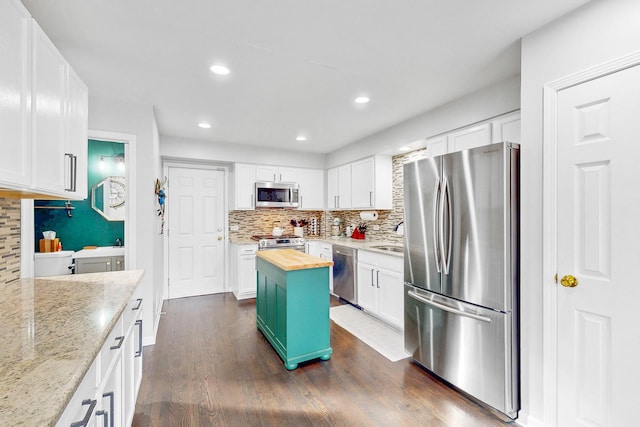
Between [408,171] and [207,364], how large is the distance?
2.51 metres

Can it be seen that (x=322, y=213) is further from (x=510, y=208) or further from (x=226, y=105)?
(x=510, y=208)

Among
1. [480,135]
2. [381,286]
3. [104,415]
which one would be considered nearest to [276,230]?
[381,286]

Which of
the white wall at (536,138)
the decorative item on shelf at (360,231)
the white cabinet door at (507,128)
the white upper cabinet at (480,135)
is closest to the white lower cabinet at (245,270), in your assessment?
the decorative item on shelf at (360,231)

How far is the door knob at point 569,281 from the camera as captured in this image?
1633 millimetres

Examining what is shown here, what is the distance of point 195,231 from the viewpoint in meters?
4.83

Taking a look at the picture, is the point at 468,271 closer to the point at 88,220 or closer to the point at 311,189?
the point at 311,189

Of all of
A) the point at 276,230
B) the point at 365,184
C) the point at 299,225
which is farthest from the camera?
the point at 299,225

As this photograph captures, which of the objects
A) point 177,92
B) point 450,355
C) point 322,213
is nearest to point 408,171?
point 450,355

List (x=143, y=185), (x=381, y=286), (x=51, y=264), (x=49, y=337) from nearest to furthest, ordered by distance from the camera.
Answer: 1. (x=49, y=337)
2. (x=51, y=264)
3. (x=143, y=185)
4. (x=381, y=286)

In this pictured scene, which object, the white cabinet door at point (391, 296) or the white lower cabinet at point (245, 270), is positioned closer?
the white cabinet door at point (391, 296)

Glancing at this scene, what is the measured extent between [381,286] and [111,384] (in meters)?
2.75

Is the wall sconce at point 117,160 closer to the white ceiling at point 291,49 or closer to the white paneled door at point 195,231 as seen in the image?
the white paneled door at point 195,231

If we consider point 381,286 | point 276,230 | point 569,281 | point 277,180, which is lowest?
point 381,286

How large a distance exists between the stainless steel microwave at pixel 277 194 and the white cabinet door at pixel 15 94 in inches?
140
